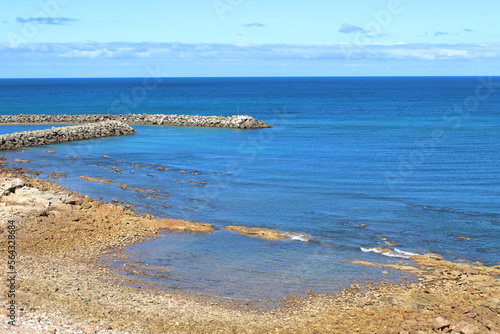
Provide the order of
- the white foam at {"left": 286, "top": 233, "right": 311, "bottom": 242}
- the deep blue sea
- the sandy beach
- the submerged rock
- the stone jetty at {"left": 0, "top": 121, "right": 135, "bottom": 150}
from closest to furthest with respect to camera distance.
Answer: the sandy beach → the deep blue sea → the white foam at {"left": 286, "top": 233, "right": 311, "bottom": 242} → the submerged rock → the stone jetty at {"left": 0, "top": 121, "right": 135, "bottom": 150}

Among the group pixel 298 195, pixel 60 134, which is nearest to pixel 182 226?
pixel 298 195

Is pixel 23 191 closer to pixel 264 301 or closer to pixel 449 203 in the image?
pixel 264 301

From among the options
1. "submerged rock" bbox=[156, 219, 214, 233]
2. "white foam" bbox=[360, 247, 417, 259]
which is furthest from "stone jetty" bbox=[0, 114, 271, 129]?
"white foam" bbox=[360, 247, 417, 259]

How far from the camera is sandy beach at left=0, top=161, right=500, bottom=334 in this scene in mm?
13656

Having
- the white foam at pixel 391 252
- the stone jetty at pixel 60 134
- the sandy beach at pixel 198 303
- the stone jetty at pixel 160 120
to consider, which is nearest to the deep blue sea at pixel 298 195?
the white foam at pixel 391 252

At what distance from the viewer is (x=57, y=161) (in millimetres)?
40781

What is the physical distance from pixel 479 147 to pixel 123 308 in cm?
4151

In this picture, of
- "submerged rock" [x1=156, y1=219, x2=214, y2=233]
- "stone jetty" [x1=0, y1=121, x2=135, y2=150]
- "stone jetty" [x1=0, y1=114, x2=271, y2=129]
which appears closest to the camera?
"submerged rock" [x1=156, y1=219, x2=214, y2=233]

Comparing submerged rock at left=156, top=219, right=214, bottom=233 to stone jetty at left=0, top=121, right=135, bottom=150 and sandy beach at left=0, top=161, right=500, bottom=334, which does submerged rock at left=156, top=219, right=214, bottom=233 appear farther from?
stone jetty at left=0, top=121, right=135, bottom=150

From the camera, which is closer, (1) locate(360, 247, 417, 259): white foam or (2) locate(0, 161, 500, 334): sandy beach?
(2) locate(0, 161, 500, 334): sandy beach

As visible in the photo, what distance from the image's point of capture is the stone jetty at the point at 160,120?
67.9 meters

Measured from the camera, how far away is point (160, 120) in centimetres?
7206

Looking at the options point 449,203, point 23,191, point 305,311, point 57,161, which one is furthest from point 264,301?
point 57,161

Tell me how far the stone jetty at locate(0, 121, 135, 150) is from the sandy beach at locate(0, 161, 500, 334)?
2912 cm
